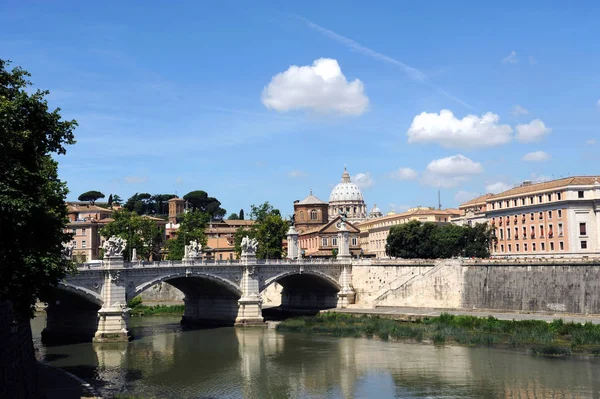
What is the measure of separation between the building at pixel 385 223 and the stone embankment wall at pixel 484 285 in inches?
1567

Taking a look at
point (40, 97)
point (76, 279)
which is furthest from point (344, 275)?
point (40, 97)

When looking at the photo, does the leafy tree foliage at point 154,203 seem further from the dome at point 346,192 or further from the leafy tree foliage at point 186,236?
the leafy tree foliage at point 186,236

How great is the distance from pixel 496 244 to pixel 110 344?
4421cm

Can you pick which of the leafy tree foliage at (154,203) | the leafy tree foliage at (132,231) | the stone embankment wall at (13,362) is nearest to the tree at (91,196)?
the leafy tree foliage at (154,203)

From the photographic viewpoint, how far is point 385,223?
113812mm

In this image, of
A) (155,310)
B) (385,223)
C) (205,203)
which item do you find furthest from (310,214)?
(155,310)

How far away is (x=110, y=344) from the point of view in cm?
4319

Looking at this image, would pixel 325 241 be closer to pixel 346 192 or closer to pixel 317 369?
pixel 346 192

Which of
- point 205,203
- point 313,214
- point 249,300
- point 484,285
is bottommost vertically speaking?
point 249,300

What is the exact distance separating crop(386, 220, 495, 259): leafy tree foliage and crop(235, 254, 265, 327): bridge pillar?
25.4 meters

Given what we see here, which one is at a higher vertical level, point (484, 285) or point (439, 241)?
point (439, 241)

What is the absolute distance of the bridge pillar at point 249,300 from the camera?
53.4m

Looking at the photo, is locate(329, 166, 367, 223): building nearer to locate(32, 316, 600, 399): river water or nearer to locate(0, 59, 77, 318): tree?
locate(32, 316, 600, 399): river water

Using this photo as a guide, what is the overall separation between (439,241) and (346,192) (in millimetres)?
82205
